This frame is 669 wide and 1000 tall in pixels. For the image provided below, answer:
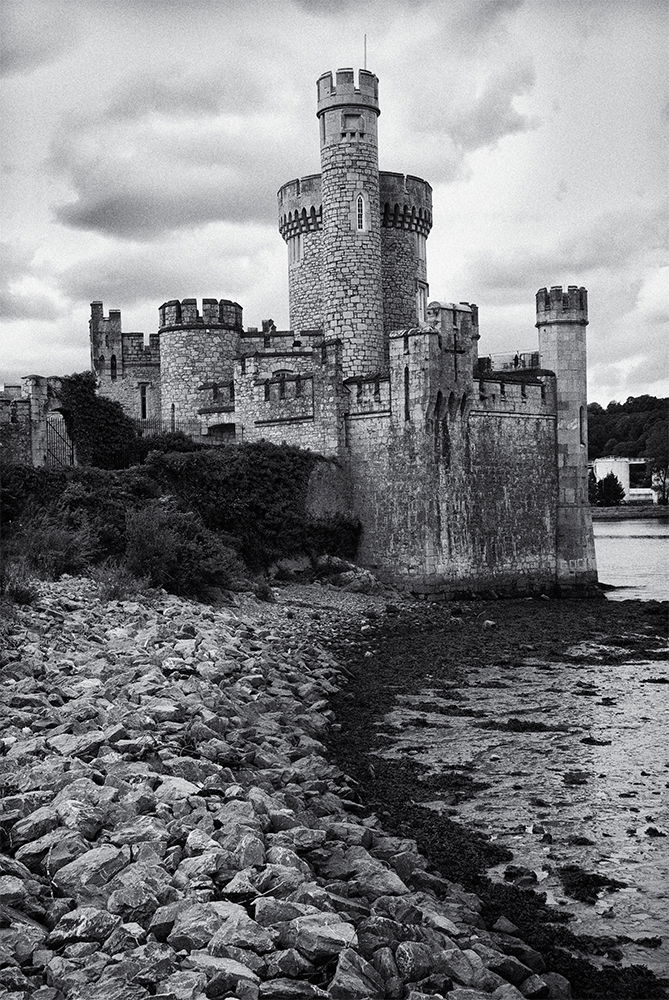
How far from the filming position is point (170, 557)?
64.8 feet

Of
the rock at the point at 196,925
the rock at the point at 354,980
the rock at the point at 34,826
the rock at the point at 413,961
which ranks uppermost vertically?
the rock at the point at 34,826

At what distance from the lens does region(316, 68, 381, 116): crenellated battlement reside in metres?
31.4

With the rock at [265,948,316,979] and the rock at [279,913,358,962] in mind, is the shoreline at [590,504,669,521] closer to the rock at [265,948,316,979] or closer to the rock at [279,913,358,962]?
the rock at [279,913,358,962]

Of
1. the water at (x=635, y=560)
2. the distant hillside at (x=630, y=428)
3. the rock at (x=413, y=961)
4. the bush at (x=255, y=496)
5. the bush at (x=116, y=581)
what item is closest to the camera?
the rock at (x=413, y=961)

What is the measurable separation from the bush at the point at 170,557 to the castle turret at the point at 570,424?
1302 centimetres

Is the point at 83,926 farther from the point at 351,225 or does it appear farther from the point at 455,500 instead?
the point at 351,225

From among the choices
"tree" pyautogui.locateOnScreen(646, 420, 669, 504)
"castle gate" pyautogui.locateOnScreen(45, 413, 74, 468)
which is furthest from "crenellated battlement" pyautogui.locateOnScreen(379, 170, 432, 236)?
"tree" pyautogui.locateOnScreen(646, 420, 669, 504)

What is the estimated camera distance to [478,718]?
48.4 ft

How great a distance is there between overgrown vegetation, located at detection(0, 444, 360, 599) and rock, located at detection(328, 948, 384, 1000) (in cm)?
1201

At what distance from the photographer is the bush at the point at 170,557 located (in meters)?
19.6

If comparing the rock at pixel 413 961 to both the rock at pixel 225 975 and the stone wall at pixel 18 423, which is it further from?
the stone wall at pixel 18 423

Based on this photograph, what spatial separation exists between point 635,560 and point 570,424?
723 inches

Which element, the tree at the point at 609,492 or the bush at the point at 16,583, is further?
the tree at the point at 609,492

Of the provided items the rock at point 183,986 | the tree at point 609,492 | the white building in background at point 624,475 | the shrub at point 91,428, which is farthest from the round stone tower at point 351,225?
the white building in background at point 624,475
